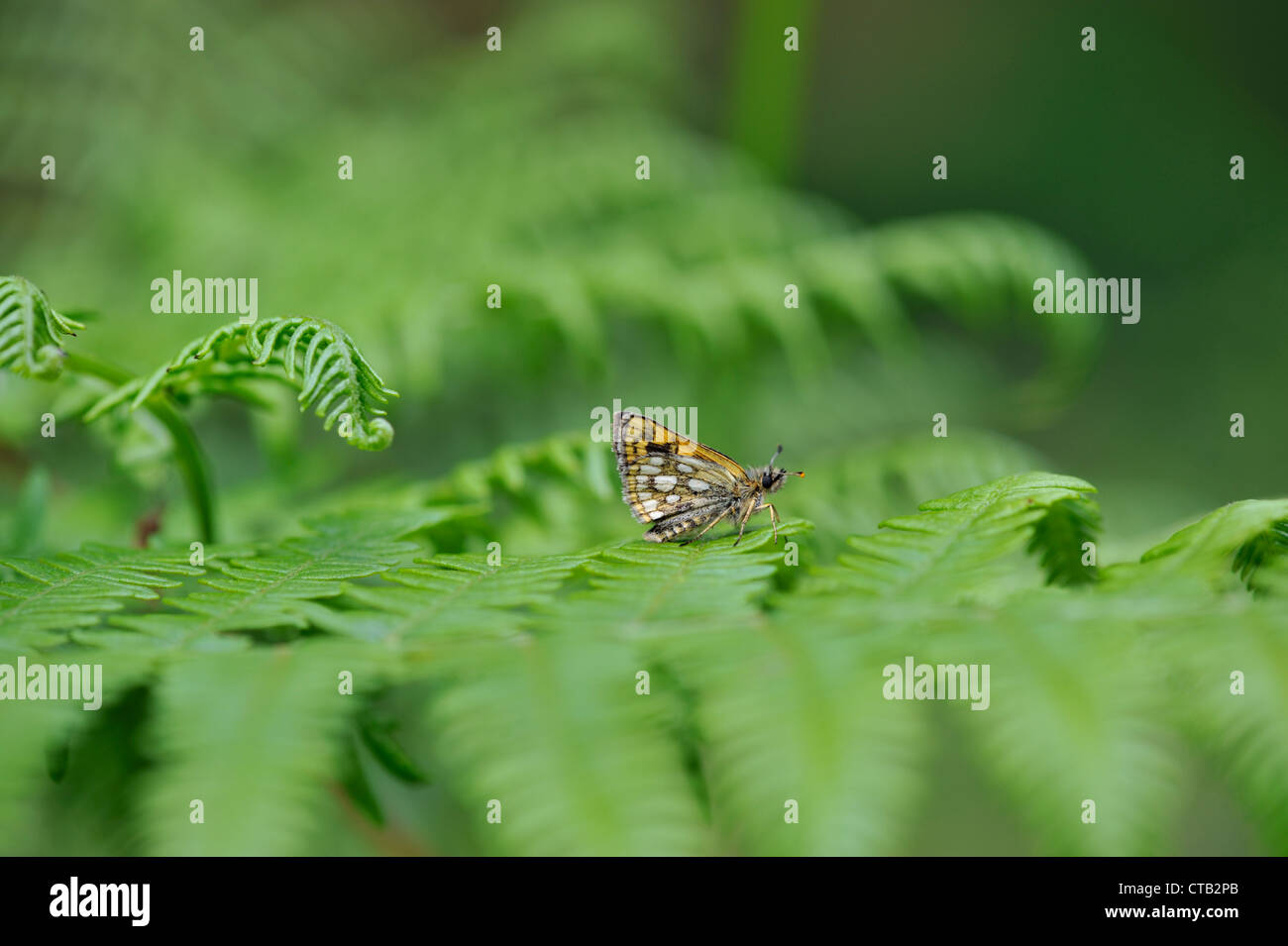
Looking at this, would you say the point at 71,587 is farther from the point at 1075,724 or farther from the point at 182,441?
the point at 1075,724

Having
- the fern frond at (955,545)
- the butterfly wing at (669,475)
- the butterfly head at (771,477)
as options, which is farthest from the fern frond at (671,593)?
the butterfly head at (771,477)

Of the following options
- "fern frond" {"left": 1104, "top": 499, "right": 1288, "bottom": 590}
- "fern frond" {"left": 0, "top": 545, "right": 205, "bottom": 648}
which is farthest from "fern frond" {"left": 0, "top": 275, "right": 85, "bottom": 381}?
"fern frond" {"left": 1104, "top": 499, "right": 1288, "bottom": 590}

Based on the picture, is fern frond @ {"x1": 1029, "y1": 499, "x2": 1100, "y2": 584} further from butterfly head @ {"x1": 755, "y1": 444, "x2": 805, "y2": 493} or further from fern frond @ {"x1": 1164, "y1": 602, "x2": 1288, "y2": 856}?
butterfly head @ {"x1": 755, "y1": 444, "x2": 805, "y2": 493}

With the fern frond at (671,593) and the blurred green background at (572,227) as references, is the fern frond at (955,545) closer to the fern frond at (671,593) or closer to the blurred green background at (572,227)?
the fern frond at (671,593)

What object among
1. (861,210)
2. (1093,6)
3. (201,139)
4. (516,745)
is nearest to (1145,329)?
(861,210)
